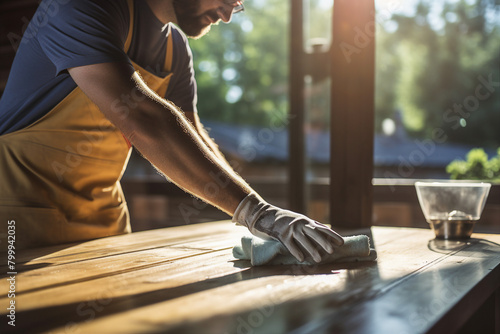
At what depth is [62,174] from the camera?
4.85ft

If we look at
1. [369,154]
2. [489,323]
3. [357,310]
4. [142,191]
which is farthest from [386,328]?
[142,191]

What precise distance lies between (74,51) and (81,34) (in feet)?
0.15

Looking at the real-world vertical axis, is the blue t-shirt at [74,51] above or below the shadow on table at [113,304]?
above

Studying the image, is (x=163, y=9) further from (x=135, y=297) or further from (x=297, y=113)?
(x=297, y=113)

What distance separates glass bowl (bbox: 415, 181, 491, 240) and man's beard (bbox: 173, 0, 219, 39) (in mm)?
926

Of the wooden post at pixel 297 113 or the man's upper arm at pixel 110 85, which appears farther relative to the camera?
the wooden post at pixel 297 113

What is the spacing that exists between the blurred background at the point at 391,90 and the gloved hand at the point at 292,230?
10883mm

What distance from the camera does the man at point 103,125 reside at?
1122 mm

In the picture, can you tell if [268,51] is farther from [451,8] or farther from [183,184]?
[183,184]

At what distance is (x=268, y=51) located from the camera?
16.4 meters

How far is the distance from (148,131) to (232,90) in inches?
594

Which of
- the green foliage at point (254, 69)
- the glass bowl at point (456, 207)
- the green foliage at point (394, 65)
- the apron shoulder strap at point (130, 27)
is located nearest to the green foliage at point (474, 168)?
the glass bowl at point (456, 207)

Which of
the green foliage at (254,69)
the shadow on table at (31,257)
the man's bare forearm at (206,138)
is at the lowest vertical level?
the shadow on table at (31,257)

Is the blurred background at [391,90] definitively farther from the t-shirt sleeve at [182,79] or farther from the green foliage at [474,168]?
the t-shirt sleeve at [182,79]
